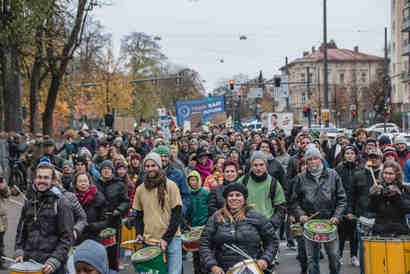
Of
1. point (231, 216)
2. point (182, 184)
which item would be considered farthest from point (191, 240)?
point (231, 216)

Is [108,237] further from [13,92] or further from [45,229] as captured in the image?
[13,92]

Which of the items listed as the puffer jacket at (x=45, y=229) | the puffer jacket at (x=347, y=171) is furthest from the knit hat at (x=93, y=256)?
the puffer jacket at (x=347, y=171)

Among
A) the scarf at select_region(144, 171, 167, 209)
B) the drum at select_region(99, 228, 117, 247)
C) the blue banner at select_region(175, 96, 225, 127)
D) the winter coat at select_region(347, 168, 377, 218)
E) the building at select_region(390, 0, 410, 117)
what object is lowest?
the drum at select_region(99, 228, 117, 247)

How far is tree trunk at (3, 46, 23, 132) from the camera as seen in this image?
19.1 m

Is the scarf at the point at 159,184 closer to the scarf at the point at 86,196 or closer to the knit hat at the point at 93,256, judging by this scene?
the scarf at the point at 86,196

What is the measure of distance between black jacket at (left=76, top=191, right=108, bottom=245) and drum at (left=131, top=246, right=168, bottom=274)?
1.24 m

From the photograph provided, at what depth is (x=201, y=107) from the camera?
27.7m

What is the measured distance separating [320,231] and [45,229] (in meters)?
3.01

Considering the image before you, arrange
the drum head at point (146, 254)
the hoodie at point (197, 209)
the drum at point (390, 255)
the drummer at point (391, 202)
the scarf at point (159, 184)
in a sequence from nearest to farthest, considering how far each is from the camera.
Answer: the drum head at point (146, 254)
the drum at point (390, 255)
the scarf at point (159, 184)
the drummer at point (391, 202)
the hoodie at point (197, 209)

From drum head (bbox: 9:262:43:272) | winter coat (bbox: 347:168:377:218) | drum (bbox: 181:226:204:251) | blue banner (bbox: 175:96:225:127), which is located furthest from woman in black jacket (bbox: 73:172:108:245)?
blue banner (bbox: 175:96:225:127)

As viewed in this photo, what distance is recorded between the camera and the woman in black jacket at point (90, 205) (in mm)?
7105

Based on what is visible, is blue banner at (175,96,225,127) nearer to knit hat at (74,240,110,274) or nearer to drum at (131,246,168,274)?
drum at (131,246,168,274)

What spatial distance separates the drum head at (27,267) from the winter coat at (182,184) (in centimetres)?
207

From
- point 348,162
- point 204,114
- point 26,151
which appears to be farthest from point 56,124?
point 348,162
